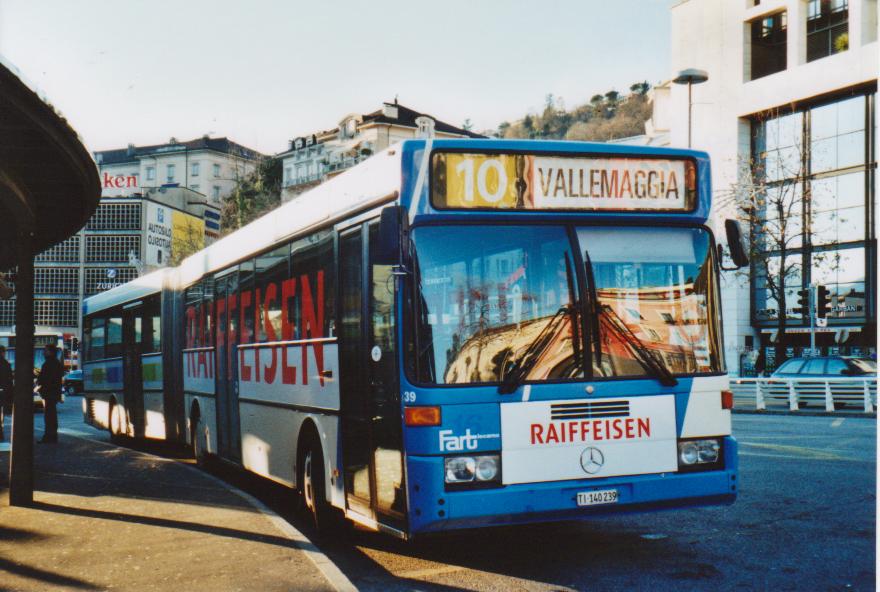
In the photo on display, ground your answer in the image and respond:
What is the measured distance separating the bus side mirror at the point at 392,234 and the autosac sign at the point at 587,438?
4.07 ft

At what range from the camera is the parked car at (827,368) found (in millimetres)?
30094

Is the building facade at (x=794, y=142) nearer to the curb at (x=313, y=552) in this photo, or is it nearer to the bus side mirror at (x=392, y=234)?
the curb at (x=313, y=552)

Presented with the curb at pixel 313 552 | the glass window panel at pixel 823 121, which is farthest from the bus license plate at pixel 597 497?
the glass window panel at pixel 823 121

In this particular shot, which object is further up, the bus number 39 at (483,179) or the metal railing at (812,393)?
the bus number 39 at (483,179)

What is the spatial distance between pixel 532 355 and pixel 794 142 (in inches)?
1813

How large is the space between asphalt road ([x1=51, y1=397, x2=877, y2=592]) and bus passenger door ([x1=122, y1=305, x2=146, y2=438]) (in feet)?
24.4

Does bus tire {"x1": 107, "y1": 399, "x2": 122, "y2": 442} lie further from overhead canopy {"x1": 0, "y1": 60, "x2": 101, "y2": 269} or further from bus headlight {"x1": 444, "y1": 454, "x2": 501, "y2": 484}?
bus headlight {"x1": 444, "y1": 454, "x2": 501, "y2": 484}

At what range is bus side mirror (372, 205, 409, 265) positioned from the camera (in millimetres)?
6840

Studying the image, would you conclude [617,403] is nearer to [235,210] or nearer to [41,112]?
[41,112]

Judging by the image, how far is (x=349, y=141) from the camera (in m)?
112

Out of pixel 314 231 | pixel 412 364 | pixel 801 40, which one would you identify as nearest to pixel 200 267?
pixel 314 231

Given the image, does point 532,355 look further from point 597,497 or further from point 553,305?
point 597,497

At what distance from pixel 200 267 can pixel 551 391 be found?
8406 mm

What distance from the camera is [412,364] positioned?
6.97m
